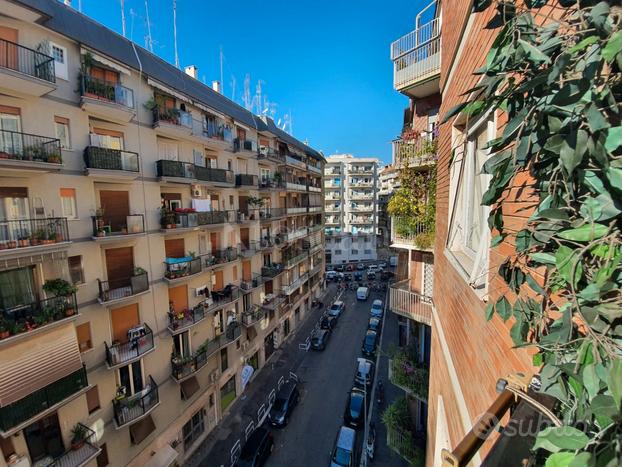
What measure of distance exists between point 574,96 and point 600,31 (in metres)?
0.22

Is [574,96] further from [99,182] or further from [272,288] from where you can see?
[272,288]

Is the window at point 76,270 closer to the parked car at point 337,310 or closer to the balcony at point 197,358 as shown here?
the balcony at point 197,358

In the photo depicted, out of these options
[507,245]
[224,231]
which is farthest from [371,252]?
[507,245]

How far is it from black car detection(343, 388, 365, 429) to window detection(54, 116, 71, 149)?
16.6 meters

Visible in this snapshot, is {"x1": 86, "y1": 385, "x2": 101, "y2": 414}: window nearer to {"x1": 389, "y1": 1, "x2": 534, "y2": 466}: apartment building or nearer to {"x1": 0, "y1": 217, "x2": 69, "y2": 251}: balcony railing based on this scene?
{"x1": 0, "y1": 217, "x2": 69, "y2": 251}: balcony railing

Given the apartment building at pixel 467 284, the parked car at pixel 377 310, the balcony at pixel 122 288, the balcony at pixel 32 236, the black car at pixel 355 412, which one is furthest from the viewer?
Answer: the parked car at pixel 377 310

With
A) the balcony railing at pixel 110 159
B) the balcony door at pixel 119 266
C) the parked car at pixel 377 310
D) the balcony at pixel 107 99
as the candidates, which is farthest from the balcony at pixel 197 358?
the parked car at pixel 377 310

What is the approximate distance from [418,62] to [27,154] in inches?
468

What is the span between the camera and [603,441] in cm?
86

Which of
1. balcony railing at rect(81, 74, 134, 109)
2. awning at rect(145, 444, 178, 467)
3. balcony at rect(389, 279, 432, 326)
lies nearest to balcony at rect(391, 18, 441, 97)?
balcony at rect(389, 279, 432, 326)

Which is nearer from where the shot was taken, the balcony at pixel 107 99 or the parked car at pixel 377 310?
the balcony at pixel 107 99

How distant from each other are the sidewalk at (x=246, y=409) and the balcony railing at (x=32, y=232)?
38.5ft

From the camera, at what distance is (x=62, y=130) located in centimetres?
854

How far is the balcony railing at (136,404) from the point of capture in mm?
9633
